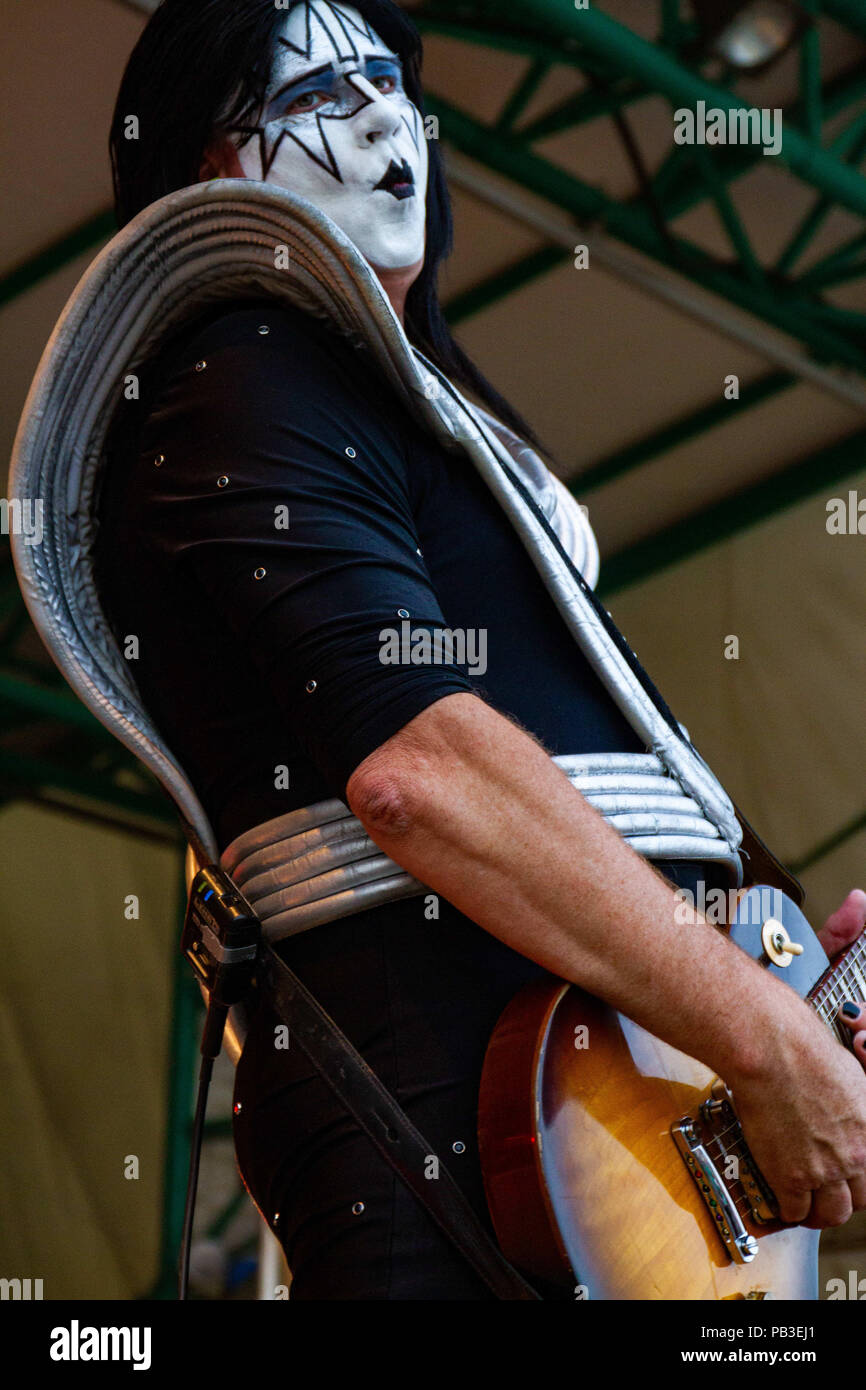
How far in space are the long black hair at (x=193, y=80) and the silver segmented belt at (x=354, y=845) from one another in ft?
2.31

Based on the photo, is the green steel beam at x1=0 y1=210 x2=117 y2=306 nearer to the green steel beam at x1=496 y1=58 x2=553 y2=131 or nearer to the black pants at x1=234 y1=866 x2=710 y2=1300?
the green steel beam at x1=496 y1=58 x2=553 y2=131

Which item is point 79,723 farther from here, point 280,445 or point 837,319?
point 280,445

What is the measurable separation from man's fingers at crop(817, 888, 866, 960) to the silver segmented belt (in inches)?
8.6

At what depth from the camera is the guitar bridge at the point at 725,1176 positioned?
3.89ft

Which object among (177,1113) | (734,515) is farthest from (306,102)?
(177,1113)

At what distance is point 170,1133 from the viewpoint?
6258 mm

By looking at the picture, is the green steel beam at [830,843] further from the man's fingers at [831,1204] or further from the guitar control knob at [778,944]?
the man's fingers at [831,1204]

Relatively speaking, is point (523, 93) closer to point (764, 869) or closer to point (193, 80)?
point (193, 80)

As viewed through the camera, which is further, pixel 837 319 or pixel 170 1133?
pixel 170 1133

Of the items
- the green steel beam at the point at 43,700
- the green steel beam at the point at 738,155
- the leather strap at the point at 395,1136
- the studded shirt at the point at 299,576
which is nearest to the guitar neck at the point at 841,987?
the studded shirt at the point at 299,576

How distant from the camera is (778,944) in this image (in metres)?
1.36
